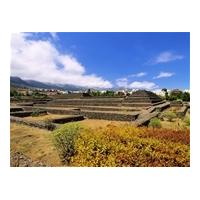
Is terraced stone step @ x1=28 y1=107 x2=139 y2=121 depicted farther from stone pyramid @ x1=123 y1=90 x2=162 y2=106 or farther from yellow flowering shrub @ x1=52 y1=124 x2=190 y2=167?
→ stone pyramid @ x1=123 y1=90 x2=162 y2=106

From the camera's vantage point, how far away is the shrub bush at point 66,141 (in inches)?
288

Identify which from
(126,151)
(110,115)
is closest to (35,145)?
(126,151)

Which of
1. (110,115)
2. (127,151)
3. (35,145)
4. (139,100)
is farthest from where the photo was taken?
(139,100)

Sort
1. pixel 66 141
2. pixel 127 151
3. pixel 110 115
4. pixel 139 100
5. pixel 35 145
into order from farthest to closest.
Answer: pixel 139 100, pixel 110 115, pixel 35 145, pixel 66 141, pixel 127 151

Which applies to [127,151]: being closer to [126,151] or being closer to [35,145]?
[126,151]

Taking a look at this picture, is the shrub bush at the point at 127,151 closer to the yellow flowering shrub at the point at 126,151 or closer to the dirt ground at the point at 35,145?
the yellow flowering shrub at the point at 126,151

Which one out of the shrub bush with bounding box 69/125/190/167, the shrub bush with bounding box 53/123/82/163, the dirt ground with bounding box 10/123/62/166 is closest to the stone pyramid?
the dirt ground with bounding box 10/123/62/166

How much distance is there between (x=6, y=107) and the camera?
8008mm

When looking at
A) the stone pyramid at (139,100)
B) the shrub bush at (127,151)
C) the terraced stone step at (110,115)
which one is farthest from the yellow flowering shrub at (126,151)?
the stone pyramid at (139,100)

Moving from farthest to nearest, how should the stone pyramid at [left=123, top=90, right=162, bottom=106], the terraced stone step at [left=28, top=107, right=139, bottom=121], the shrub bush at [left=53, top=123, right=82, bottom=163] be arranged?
the stone pyramid at [left=123, top=90, right=162, bottom=106] < the terraced stone step at [left=28, top=107, right=139, bottom=121] < the shrub bush at [left=53, top=123, right=82, bottom=163]

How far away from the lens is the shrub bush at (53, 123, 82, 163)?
7309 millimetres

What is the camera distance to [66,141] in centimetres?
738

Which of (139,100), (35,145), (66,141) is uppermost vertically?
(139,100)
